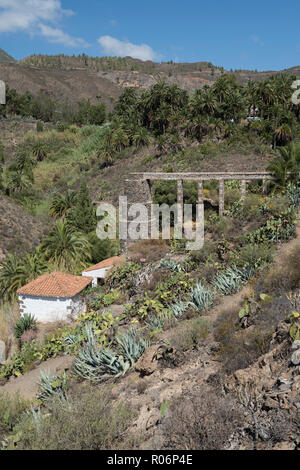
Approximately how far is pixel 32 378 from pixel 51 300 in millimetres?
5647

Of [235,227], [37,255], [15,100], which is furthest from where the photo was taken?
[15,100]

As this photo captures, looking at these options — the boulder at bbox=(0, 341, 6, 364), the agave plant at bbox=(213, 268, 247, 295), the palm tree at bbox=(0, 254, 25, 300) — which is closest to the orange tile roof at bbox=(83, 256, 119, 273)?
the palm tree at bbox=(0, 254, 25, 300)

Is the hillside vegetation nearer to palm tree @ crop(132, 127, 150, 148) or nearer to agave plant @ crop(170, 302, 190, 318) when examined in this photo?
agave plant @ crop(170, 302, 190, 318)

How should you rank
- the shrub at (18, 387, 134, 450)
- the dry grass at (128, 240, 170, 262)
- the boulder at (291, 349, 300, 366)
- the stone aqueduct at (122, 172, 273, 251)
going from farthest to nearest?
the stone aqueduct at (122, 172, 273, 251)
the dry grass at (128, 240, 170, 262)
the boulder at (291, 349, 300, 366)
the shrub at (18, 387, 134, 450)

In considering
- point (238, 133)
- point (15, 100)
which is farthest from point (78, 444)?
point (15, 100)

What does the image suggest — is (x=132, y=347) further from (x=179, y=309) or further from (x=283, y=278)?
(x=283, y=278)

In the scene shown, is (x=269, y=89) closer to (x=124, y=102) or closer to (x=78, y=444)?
(x=124, y=102)

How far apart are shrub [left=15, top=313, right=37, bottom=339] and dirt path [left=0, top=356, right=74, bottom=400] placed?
4.14 meters

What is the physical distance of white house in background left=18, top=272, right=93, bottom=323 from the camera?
1520 centimetres

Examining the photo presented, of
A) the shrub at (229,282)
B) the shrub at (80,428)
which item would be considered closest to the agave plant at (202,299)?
the shrub at (229,282)

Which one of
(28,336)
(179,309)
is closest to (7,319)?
(28,336)

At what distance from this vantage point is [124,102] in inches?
2328

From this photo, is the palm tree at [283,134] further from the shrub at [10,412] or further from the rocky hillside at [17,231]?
the shrub at [10,412]

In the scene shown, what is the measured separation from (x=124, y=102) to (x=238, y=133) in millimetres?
25754
